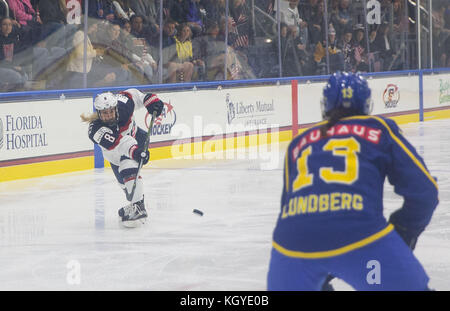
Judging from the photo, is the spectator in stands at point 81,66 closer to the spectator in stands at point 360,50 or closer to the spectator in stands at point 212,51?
the spectator in stands at point 212,51

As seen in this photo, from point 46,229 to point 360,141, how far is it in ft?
13.9

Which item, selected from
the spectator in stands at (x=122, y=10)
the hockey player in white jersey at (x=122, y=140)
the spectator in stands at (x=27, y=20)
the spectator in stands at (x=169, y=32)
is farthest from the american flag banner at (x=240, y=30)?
the hockey player in white jersey at (x=122, y=140)

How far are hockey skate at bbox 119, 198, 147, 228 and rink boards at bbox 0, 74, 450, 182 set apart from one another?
2.92m

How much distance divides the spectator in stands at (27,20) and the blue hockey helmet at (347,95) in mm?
7828

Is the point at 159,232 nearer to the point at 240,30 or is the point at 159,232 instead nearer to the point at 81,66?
the point at 81,66

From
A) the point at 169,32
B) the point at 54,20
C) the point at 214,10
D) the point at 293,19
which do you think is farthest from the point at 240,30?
the point at 54,20

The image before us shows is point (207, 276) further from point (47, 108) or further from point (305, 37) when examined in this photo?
point (305, 37)

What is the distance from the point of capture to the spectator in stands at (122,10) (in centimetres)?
1123

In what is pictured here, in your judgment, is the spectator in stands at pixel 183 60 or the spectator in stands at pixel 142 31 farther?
the spectator in stands at pixel 183 60

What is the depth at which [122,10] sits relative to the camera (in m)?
11.3

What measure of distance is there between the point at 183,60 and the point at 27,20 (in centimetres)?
273

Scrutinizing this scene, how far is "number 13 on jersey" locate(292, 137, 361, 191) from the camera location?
2.46 meters

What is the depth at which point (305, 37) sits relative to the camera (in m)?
14.6

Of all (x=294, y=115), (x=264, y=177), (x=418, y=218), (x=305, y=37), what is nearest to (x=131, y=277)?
(x=418, y=218)
